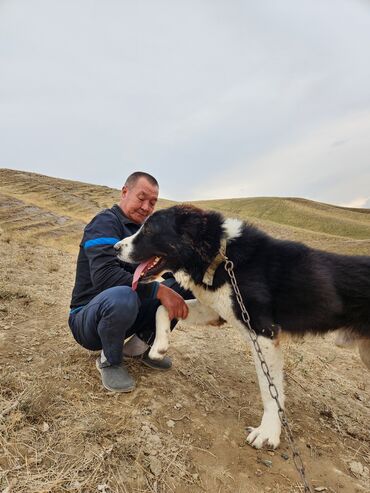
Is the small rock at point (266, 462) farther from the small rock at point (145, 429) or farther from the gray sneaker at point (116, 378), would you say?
the gray sneaker at point (116, 378)

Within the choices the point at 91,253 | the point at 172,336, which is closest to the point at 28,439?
the point at 91,253

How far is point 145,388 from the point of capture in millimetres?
3482

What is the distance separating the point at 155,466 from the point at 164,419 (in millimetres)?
581

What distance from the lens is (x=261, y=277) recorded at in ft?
10.9

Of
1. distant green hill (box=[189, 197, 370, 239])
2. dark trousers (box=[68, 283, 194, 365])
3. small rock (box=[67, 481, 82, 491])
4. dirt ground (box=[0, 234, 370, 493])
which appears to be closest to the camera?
small rock (box=[67, 481, 82, 491])

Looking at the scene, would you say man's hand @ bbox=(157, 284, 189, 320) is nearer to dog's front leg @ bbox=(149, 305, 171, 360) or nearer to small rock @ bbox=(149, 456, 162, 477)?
dog's front leg @ bbox=(149, 305, 171, 360)

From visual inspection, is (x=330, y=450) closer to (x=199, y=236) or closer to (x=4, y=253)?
(x=199, y=236)

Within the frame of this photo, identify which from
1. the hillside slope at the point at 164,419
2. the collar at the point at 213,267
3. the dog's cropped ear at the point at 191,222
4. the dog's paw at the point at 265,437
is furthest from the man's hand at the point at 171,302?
the dog's paw at the point at 265,437

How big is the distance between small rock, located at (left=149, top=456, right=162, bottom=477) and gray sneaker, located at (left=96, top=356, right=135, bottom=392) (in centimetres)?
85

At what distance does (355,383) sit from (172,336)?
2.72 m

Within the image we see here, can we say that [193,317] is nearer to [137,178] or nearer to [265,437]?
[265,437]

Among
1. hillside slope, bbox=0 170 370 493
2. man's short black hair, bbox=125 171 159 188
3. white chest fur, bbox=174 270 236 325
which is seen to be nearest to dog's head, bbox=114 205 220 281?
white chest fur, bbox=174 270 236 325

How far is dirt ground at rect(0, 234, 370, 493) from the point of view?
2.39 metres

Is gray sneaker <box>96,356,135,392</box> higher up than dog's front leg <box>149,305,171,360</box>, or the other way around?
dog's front leg <box>149,305,171,360</box>
